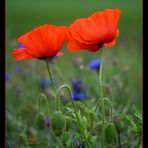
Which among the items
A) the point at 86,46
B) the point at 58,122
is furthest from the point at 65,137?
the point at 86,46

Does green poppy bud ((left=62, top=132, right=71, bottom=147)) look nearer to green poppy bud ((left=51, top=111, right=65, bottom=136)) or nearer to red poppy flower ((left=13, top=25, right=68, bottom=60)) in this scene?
green poppy bud ((left=51, top=111, right=65, bottom=136))

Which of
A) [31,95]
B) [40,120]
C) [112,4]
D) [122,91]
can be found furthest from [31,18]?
[40,120]

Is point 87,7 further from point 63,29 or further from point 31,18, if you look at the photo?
point 31,18

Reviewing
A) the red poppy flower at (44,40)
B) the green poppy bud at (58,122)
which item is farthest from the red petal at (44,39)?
the green poppy bud at (58,122)

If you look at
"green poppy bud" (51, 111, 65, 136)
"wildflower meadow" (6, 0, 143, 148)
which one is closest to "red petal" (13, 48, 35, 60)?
"wildflower meadow" (6, 0, 143, 148)

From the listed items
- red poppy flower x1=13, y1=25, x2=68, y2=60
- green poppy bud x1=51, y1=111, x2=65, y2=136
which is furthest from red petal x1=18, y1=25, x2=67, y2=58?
green poppy bud x1=51, y1=111, x2=65, y2=136

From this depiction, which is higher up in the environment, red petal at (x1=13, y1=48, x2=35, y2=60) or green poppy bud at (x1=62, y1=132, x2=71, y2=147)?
red petal at (x1=13, y1=48, x2=35, y2=60)
